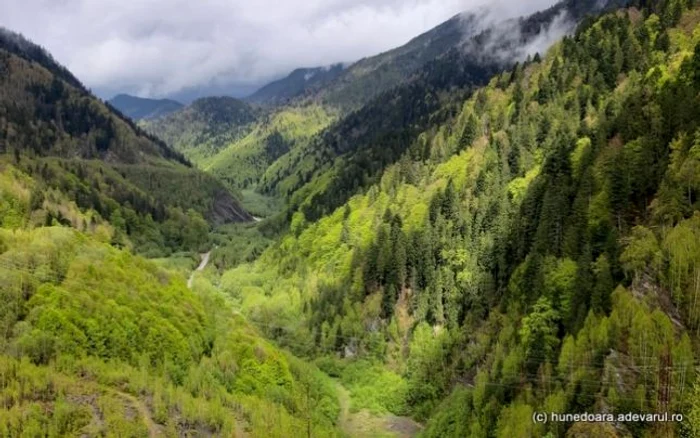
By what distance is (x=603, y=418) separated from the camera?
7506cm

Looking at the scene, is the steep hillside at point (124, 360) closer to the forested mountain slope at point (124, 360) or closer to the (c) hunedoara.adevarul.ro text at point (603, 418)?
the forested mountain slope at point (124, 360)

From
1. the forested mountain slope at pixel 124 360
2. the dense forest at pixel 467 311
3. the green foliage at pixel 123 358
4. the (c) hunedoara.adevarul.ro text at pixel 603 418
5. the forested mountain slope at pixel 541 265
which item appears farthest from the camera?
the green foliage at pixel 123 358

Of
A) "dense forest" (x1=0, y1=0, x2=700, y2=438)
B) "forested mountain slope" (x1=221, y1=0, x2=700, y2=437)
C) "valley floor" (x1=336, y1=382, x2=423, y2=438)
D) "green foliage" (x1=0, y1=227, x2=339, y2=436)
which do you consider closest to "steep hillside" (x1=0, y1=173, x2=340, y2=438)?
"green foliage" (x1=0, y1=227, x2=339, y2=436)

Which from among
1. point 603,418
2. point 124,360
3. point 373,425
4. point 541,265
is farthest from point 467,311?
point 124,360

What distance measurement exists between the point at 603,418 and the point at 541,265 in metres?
34.4

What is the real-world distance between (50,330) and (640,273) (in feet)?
282

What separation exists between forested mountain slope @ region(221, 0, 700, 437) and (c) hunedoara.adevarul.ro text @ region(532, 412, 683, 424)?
650 mm

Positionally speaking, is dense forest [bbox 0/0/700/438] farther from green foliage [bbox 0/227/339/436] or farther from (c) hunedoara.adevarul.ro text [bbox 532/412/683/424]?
(c) hunedoara.adevarul.ro text [bbox 532/412/683/424]

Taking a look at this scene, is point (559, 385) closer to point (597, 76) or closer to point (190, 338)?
point (190, 338)

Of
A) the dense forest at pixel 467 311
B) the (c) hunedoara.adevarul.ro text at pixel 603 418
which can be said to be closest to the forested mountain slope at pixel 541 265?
the dense forest at pixel 467 311

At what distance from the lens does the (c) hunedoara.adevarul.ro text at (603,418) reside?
69.6 metres

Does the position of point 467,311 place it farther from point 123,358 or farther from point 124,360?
point 123,358

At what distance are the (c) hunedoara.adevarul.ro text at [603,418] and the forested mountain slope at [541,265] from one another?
65 centimetres

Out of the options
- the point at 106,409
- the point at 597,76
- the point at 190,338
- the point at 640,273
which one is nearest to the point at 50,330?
the point at 106,409
